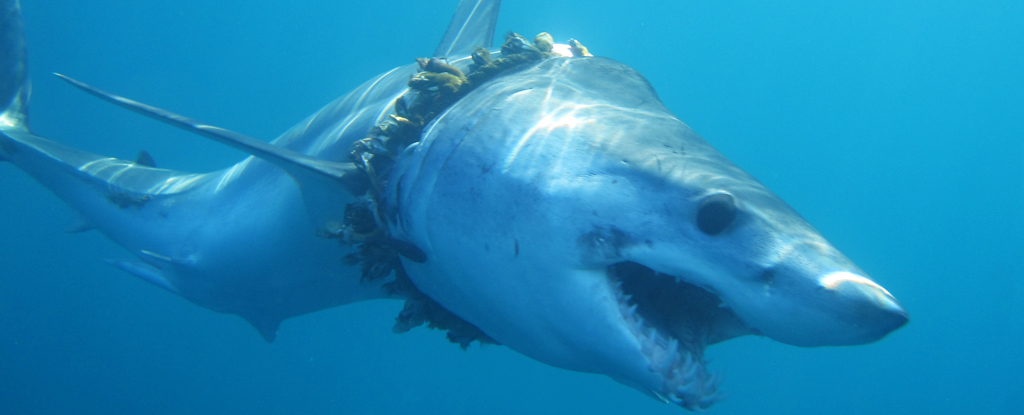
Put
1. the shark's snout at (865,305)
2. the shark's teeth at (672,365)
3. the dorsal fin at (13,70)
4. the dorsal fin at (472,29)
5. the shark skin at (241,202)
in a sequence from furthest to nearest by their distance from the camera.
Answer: the dorsal fin at (13,70) < the dorsal fin at (472,29) < the shark skin at (241,202) < the shark's teeth at (672,365) < the shark's snout at (865,305)

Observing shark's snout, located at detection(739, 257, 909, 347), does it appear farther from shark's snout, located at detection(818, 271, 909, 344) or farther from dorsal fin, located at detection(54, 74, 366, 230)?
dorsal fin, located at detection(54, 74, 366, 230)

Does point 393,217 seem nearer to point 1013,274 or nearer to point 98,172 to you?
point 98,172

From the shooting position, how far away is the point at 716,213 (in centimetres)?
146

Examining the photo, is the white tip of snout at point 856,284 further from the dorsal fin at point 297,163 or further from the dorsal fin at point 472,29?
the dorsal fin at point 472,29

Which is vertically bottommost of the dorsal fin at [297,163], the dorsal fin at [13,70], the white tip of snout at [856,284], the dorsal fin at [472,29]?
the dorsal fin at [13,70]

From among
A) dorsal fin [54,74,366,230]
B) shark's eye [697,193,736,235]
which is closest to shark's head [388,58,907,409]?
shark's eye [697,193,736,235]

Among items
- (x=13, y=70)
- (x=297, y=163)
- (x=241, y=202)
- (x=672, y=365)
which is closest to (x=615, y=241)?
(x=672, y=365)

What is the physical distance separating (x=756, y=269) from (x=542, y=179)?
2.66ft

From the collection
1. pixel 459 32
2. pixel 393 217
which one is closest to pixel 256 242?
pixel 393 217

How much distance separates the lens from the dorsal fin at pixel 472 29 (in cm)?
491

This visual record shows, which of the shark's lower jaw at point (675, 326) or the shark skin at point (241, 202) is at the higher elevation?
the shark's lower jaw at point (675, 326)

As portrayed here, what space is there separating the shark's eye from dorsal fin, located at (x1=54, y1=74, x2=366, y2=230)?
1938 millimetres

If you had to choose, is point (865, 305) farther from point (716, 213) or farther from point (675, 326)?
Result: point (675, 326)

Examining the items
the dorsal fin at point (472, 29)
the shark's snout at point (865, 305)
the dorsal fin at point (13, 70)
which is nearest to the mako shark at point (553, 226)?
the shark's snout at point (865, 305)
